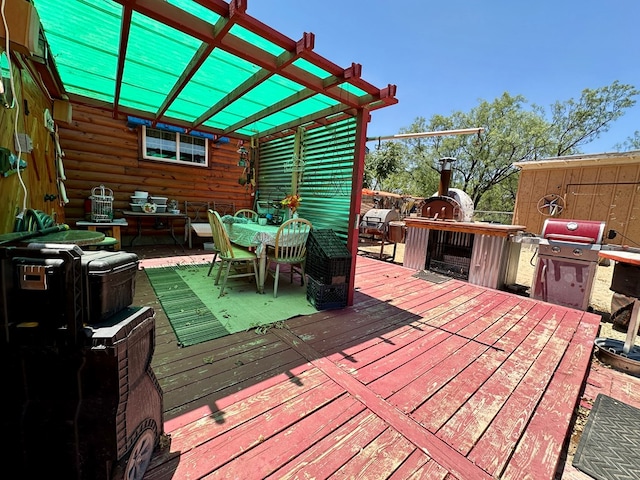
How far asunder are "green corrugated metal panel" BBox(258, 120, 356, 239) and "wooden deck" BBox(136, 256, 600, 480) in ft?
4.48

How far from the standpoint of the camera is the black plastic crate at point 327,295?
2.94 m

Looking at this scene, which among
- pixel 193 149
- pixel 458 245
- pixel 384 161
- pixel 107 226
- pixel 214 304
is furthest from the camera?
pixel 384 161

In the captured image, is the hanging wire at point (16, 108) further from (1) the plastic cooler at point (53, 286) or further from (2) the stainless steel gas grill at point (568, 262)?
(2) the stainless steel gas grill at point (568, 262)

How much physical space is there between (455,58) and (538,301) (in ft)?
38.3

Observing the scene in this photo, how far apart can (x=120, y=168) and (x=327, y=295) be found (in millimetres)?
5257

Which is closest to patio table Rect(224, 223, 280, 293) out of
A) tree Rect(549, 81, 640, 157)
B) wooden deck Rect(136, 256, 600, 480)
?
wooden deck Rect(136, 256, 600, 480)

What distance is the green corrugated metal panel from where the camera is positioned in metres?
3.28

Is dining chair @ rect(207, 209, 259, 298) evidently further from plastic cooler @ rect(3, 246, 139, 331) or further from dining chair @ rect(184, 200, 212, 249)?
dining chair @ rect(184, 200, 212, 249)

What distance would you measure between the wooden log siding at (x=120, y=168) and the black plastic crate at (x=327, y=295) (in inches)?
178

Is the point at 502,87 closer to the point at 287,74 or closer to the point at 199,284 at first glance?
the point at 287,74

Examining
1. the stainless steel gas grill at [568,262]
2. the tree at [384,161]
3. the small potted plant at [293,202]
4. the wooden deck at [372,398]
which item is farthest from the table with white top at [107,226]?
the tree at [384,161]

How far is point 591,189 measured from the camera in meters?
7.36

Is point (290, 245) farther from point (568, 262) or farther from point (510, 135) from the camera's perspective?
point (510, 135)

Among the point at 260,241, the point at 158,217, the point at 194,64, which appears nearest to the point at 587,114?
the point at 260,241
